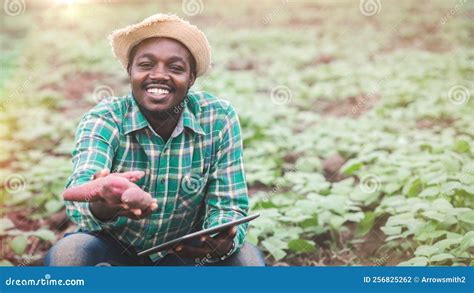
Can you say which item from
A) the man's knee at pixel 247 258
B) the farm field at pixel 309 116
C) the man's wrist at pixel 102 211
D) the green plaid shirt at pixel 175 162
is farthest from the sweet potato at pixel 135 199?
the farm field at pixel 309 116

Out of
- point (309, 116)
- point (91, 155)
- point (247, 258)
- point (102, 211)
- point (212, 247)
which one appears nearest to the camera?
point (102, 211)

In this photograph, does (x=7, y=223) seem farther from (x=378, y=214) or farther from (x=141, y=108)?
(x=378, y=214)

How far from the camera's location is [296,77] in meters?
5.04

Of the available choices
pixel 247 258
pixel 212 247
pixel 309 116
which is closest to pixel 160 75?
pixel 212 247

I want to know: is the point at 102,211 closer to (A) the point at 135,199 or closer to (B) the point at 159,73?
(A) the point at 135,199

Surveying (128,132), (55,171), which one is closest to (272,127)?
(55,171)

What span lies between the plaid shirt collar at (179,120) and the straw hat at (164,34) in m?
0.19

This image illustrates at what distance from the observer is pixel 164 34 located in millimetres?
2211

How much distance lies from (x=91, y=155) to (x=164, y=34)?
0.51 metres

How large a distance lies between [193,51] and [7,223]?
1.37 metres

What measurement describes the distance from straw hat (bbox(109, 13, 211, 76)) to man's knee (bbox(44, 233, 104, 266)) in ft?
2.33

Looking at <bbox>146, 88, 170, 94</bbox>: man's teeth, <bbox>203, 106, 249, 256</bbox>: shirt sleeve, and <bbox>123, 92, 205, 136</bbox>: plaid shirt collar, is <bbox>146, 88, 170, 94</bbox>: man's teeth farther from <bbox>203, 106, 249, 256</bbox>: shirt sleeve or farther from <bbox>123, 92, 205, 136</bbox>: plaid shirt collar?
<bbox>203, 106, 249, 256</bbox>: shirt sleeve

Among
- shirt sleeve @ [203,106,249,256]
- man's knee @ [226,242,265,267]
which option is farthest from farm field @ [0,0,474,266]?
shirt sleeve @ [203,106,249,256]

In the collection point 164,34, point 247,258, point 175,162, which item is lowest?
point 247,258
